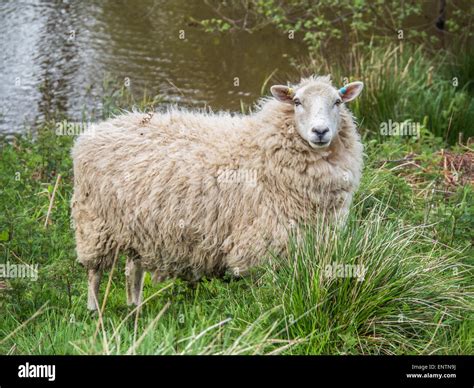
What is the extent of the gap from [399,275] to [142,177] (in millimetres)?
2032

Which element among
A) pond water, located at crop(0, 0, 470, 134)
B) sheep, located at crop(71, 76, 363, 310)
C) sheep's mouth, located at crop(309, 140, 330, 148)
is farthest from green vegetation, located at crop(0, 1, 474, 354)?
pond water, located at crop(0, 0, 470, 134)

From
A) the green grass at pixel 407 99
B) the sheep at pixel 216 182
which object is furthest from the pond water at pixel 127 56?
the sheep at pixel 216 182

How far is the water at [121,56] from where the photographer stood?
1243cm

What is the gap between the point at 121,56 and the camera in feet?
44.7

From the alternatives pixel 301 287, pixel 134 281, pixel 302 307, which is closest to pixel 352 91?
pixel 301 287

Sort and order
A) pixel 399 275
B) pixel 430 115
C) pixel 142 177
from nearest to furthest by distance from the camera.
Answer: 1. pixel 399 275
2. pixel 142 177
3. pixel 430 115

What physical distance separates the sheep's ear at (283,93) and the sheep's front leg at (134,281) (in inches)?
68.1

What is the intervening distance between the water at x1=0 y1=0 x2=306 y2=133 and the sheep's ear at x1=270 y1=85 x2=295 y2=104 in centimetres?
573

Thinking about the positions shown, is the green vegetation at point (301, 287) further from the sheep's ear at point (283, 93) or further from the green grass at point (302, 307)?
the sheep's ear at point (283, 93)

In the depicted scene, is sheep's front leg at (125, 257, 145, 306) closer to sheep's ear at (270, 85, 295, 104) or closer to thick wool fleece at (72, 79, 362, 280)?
thick wool fleece at (72, 79, 362, 280)

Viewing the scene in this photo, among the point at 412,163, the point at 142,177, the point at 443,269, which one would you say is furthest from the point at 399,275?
the point at 412,163
